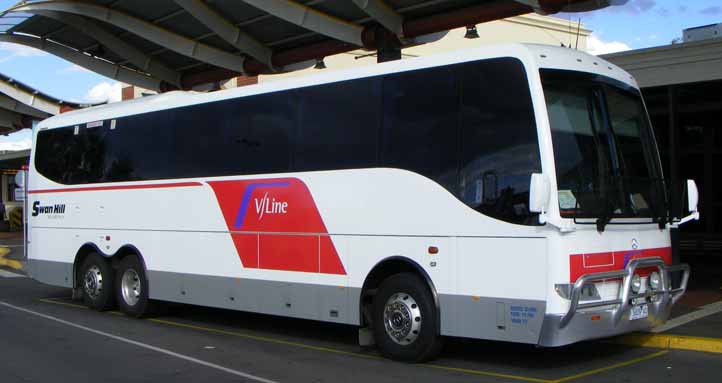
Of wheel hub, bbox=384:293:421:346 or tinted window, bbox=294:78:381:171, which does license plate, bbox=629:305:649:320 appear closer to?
wheel hub, bbox=384:293:421:346

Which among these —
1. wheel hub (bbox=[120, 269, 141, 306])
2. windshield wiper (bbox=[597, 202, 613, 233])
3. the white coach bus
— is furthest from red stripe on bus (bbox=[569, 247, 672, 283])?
wheel hub (bbox=[120, 269, 141, 306])

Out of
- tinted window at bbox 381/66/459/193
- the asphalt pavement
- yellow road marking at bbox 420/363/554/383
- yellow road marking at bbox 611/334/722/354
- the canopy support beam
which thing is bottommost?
yellow road marking at bbox 420/363/554/383

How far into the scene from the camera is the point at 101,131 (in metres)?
14.2

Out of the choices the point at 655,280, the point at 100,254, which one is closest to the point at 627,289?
the point at 655,280

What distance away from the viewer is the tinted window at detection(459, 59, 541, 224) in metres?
8.12

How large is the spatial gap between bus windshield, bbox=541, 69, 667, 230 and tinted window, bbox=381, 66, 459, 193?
1.19 meters

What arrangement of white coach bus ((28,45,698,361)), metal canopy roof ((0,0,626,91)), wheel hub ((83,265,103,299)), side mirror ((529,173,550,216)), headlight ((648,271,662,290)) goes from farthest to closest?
metal canopy roof ((0,0,626,91)) < wheel hub ((83,265,103,299)) < headlight ((648,271,662,290)) < white coach bus ((28,45,698,361)) < side mirror ((529,173,550,216))

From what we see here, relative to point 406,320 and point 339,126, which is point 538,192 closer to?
point 406,320

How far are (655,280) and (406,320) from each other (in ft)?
9.44

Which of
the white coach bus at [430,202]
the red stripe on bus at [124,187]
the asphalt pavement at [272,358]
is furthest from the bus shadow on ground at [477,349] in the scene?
the red stripe on bus at [124,187]

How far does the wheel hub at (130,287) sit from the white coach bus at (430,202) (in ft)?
2.51

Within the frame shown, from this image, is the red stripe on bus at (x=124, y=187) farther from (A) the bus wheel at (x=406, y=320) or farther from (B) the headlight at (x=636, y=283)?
(B) the headlight at (x=636, y=283)

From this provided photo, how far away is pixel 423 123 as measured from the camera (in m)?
9.12

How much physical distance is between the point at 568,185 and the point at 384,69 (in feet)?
9.37
